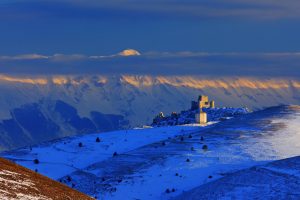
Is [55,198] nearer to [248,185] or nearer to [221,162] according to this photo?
[248,185]

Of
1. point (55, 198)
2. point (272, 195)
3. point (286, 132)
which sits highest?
point (286, 132)

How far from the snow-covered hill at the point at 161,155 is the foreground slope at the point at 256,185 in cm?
420

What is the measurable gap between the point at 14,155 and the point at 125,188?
83.3ft

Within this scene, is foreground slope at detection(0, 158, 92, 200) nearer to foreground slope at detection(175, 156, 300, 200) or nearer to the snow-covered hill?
foreground slope at detection(175, 156, 300, 200)

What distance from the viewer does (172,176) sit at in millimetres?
99125

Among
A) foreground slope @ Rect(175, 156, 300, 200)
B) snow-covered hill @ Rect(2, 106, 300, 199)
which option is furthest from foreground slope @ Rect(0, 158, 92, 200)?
snow-covered hill @ Rect(2, 106, 300, 199)

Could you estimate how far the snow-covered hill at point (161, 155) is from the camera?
97.1 meters

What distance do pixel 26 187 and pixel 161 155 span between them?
60552 millimetres

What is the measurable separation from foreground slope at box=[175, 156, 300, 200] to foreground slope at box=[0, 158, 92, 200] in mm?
34178

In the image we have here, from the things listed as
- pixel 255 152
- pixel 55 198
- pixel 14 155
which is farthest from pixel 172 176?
pixel 55 198

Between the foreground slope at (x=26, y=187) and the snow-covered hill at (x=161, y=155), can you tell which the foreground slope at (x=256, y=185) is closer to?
the snow-covered hill at (x=161, y=155)

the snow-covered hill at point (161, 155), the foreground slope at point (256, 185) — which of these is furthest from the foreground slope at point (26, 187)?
the snow-covered hill at point (161, 155)

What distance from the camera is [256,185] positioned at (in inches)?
3509

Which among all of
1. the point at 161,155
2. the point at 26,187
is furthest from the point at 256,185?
the point at 26,187
